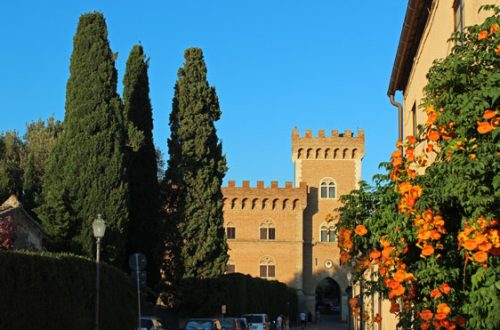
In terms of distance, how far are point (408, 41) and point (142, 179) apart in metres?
19.0

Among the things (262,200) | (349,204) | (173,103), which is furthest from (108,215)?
(262,200)

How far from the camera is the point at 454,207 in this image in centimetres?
777

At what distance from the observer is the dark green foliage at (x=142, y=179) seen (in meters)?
34.7

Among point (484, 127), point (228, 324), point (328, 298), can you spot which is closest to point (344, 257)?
point (484, 127)

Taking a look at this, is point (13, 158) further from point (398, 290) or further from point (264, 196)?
point (398, 290)

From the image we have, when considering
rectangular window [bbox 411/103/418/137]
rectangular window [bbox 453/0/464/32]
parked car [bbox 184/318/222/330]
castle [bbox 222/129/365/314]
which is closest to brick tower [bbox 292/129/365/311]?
castle [bbox 222/129/365/314]

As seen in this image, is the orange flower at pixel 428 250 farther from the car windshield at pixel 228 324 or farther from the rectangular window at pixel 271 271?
the rectangular window at pixel 271 271

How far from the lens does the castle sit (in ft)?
242

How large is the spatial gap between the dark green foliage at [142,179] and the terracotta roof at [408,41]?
1549 cm

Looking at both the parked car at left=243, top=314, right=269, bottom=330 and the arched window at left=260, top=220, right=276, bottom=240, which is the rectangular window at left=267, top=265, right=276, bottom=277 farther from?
the parked car at left=243, top=314, right=269, bottom=330

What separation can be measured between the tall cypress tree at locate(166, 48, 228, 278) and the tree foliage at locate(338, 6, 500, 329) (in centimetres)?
2808

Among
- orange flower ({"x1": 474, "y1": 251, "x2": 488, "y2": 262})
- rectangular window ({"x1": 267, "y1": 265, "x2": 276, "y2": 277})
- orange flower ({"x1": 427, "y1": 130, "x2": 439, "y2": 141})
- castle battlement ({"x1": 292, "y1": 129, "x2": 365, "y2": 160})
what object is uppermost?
castle battlement ({"x1": 292, "y1": 129, "x2": 365, "y2": 160})

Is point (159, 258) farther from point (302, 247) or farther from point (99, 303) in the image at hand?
point (302, 247)

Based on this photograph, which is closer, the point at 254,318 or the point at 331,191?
the point at 254,318
